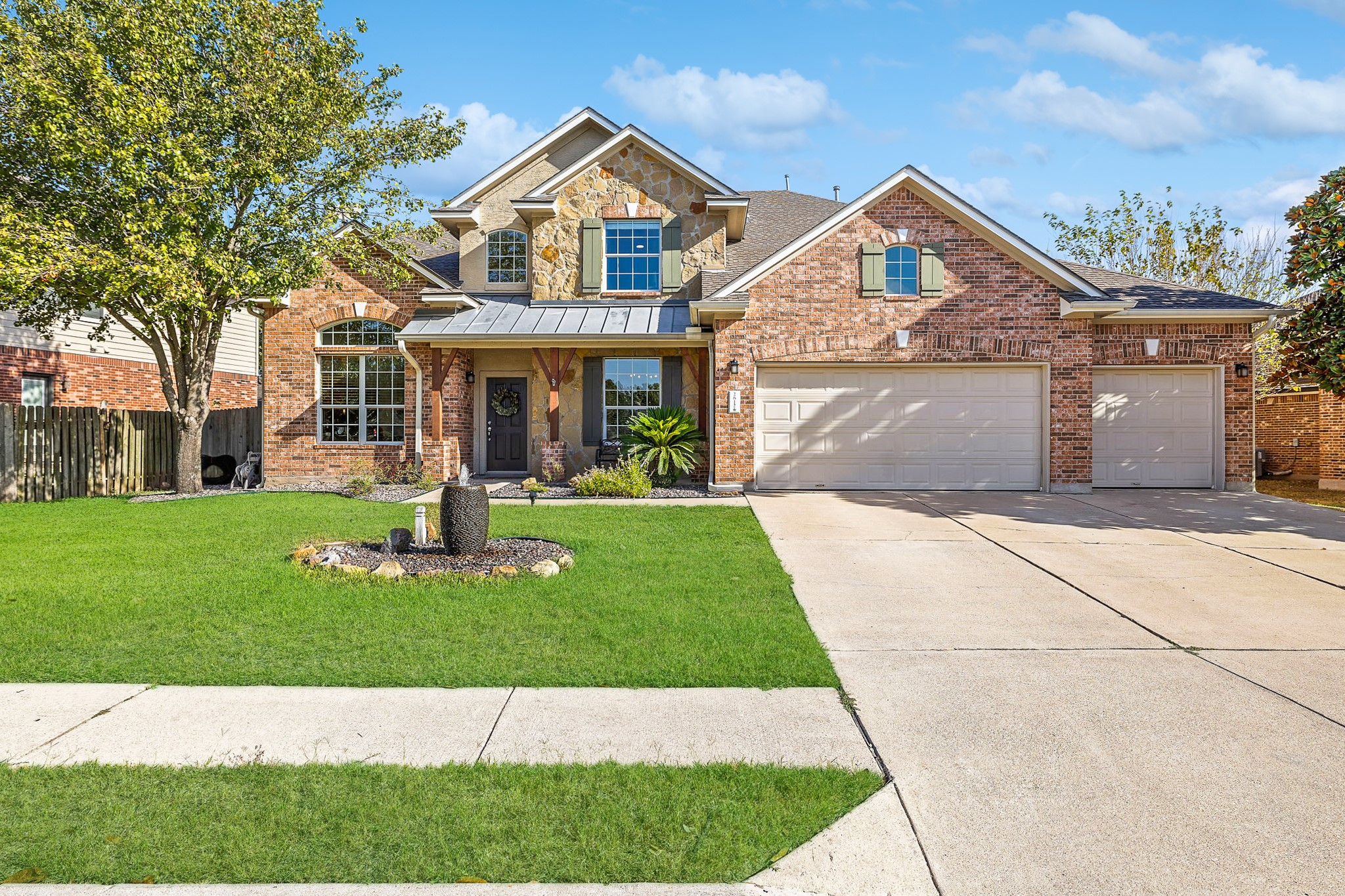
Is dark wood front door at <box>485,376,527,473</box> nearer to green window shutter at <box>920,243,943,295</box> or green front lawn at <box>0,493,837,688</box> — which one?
green front lawn at <box>0,493,837,688</box>

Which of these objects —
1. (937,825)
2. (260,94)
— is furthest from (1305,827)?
(260,94)

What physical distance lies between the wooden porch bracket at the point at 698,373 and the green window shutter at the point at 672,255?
1.64 meters

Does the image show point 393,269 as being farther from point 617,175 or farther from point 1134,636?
point 1134,636

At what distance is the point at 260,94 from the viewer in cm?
1225

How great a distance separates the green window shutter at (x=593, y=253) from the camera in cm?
1589

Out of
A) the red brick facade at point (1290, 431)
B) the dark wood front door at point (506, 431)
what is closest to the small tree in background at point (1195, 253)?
the red brick facade at point (1290, 431)

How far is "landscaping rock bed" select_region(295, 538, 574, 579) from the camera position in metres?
7.11

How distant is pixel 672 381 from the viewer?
50.9 feet

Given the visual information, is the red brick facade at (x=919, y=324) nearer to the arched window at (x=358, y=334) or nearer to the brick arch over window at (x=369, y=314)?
the brick arch over window at (x=369, y=314)

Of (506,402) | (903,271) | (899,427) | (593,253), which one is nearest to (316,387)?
(506,402)

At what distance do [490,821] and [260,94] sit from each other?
1324 cm

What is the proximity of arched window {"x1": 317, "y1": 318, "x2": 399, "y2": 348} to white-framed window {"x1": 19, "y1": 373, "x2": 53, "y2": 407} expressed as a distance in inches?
277

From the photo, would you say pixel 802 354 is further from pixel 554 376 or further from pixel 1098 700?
pixel 1098 700

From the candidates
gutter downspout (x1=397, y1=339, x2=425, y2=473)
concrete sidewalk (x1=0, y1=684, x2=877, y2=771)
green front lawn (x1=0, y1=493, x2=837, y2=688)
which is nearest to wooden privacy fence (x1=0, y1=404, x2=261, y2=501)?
green front lawn (x1=0, y1=493, x2=837, y2=688)
